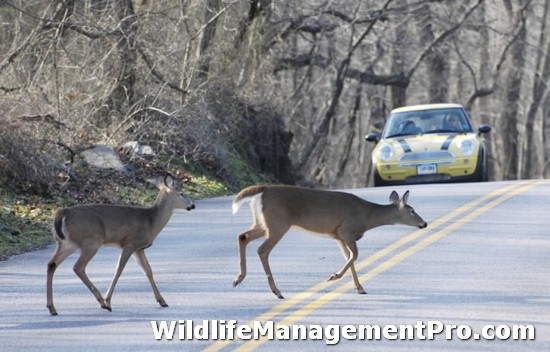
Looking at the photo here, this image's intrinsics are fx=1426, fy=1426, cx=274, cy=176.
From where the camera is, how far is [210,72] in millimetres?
28703

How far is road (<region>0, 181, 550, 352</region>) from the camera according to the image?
1013 centimetres

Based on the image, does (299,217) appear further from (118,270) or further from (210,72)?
(210,72)

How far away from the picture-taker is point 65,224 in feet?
37.3

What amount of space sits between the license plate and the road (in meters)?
7.25

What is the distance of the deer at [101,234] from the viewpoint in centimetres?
1138

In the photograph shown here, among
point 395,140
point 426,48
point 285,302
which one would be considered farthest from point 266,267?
point 426,48

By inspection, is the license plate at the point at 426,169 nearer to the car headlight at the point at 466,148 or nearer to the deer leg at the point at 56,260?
the car headlight at the point at 466,148

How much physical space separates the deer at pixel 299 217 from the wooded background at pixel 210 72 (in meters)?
8.30

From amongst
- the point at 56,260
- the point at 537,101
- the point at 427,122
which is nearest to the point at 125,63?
the point at 427,122

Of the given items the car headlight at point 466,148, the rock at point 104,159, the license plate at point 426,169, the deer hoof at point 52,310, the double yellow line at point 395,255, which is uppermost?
the car headlight at point 466,148

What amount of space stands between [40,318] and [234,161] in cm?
1666

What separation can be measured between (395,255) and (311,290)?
251 cm

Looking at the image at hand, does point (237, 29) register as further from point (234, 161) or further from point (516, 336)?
point (516, 336)

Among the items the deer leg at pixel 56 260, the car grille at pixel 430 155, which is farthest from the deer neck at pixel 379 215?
the car grille at pixel 430 155
